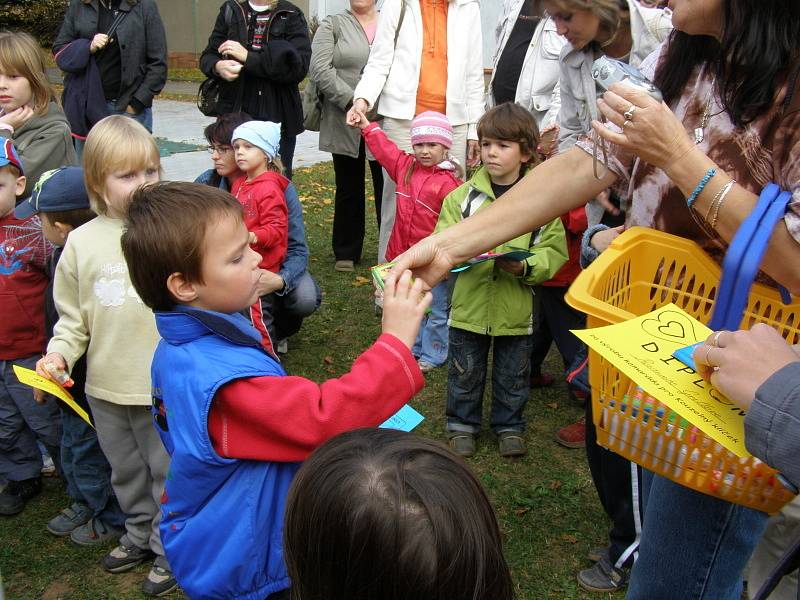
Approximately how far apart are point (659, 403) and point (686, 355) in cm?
11

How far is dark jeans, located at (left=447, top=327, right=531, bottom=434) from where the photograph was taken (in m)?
3.94

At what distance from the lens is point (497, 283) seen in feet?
12.5

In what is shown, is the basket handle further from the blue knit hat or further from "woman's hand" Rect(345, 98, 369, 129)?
"woman's hand" Rect(345, 98, 369, 129)

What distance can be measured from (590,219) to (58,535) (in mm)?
2907

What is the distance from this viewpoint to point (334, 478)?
123cm

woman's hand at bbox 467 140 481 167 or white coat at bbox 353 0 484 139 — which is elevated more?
white coat at bbox 353 0 484 139

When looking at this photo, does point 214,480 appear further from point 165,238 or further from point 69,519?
point 69,519

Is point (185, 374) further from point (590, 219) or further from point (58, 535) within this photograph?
point (590, 219)

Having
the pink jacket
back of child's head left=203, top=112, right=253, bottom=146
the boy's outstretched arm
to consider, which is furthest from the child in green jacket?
the boy's outstretched arm

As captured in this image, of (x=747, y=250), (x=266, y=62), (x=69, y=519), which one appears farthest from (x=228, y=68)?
(x=747, y=250)

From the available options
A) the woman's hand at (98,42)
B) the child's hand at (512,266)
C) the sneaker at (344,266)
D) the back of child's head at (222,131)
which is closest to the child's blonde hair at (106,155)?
the back of child's head at (222,131)

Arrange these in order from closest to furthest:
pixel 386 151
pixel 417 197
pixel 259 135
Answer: pixel 259 135, pixel 417 197, pixel 386 151

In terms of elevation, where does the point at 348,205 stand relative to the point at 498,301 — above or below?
below

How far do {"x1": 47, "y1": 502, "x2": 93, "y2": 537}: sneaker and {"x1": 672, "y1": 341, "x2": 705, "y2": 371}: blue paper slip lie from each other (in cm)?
290
